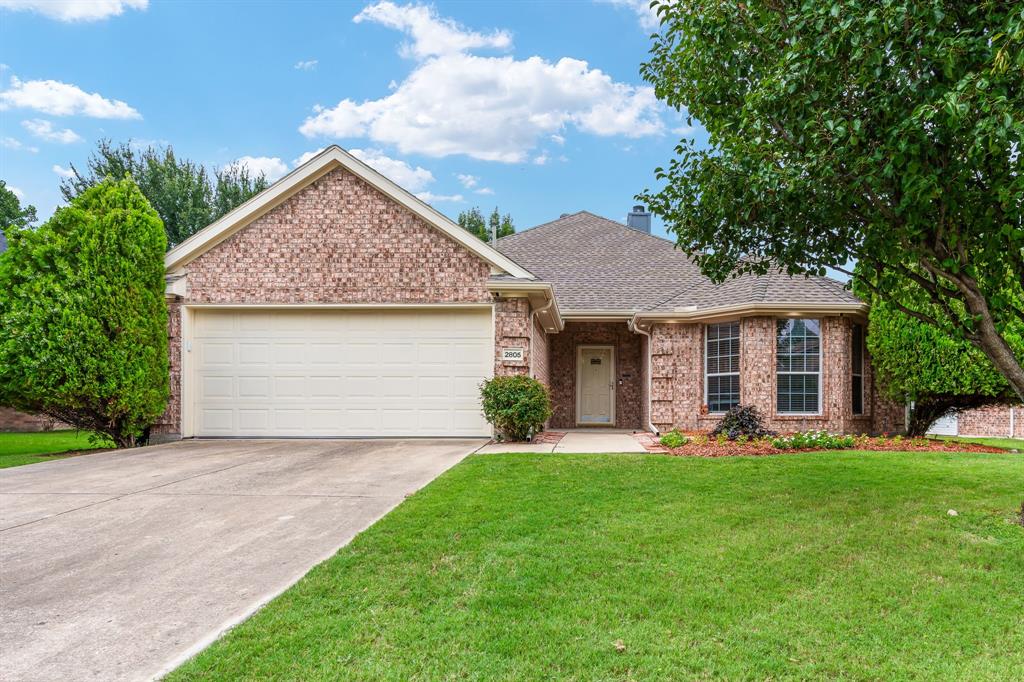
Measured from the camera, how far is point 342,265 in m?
11.0

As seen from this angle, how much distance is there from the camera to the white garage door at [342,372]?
36.4ft

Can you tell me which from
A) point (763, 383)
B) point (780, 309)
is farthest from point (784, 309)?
point (763, 383)

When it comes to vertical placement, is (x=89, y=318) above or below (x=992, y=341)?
above

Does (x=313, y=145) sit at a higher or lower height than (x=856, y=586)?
higher

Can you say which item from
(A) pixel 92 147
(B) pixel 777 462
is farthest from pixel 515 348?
(A) pixel 92 147

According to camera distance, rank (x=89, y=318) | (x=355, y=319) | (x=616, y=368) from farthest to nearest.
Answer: (x=616, y=368) → (x=355, y=319) → (x=89, y=318)

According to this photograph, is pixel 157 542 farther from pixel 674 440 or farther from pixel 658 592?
pixel 674 440

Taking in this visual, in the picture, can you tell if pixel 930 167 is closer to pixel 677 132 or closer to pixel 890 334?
pixel 677 132

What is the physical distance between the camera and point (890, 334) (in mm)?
11578

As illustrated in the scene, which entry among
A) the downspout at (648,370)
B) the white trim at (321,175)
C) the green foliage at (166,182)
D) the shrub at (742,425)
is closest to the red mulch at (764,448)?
→ the shrub at (742,425)

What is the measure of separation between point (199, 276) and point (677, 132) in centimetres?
893

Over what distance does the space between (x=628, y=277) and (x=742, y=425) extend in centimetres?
611

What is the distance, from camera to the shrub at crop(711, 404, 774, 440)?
34.9ft

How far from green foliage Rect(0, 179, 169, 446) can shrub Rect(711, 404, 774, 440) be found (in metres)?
10.1
